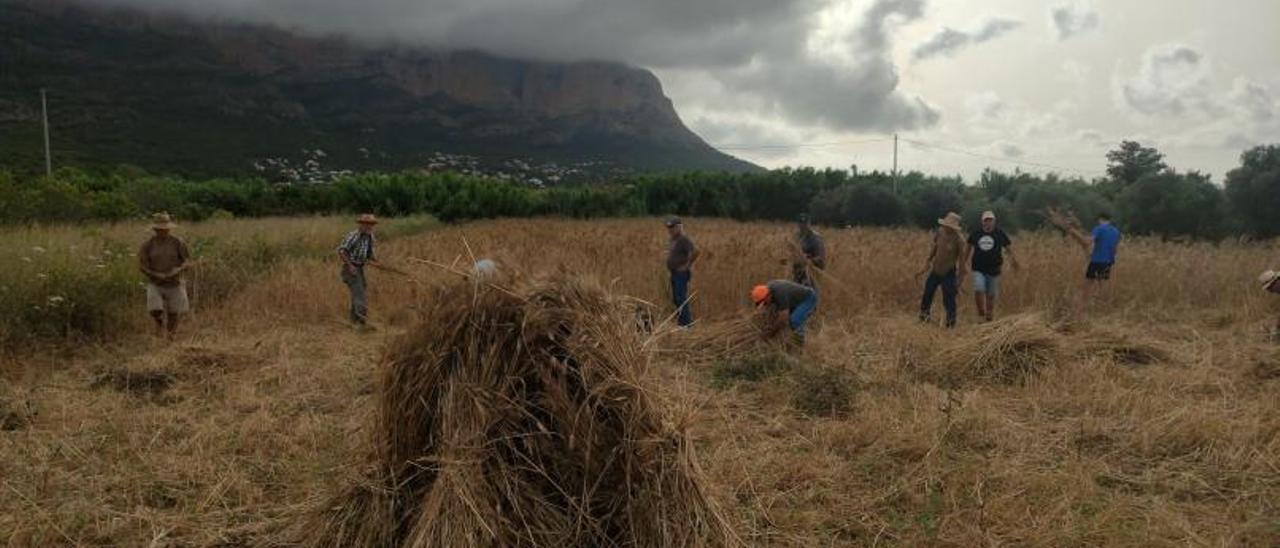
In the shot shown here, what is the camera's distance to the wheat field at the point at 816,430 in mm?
4043

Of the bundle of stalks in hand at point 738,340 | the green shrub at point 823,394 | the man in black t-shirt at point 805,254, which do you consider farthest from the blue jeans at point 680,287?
the green shrub at point 823,394

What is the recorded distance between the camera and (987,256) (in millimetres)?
9922

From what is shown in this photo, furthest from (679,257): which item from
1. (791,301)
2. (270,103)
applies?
(270,103)

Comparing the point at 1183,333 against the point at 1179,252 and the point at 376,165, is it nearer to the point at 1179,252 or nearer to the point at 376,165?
the point at 1179,252

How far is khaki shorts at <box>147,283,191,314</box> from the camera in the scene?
340 inches

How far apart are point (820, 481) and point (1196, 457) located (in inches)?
97.5

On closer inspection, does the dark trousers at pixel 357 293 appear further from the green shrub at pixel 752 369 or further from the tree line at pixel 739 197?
the tree line at pixel 739 197

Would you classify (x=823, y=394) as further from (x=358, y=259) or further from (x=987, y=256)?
(x=358, y=259)

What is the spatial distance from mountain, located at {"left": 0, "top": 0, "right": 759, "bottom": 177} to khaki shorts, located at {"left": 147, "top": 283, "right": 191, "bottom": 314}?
37.1 m

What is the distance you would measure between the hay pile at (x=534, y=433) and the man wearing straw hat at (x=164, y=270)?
6.41m

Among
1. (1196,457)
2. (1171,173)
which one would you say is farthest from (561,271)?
(1171,173)

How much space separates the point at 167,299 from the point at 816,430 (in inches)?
271

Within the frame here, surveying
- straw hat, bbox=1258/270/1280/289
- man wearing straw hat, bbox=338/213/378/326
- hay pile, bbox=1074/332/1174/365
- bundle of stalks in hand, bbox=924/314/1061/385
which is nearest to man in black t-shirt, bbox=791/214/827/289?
bundle of stalks in hand, bbox=924/314/1061/385

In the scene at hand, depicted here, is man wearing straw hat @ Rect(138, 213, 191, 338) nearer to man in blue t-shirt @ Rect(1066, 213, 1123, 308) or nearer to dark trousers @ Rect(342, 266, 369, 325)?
dark trousers @ Rect(342, 266, 369, 325)
